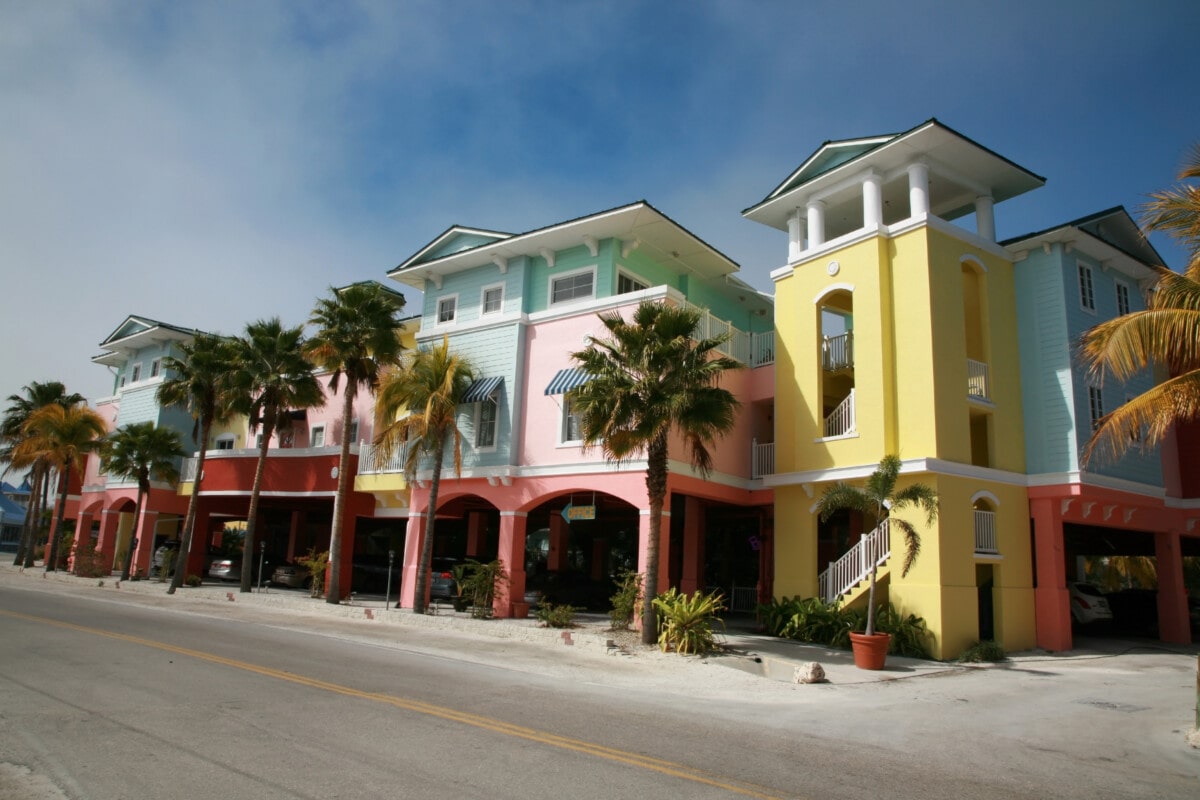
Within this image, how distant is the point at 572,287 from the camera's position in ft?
77.6

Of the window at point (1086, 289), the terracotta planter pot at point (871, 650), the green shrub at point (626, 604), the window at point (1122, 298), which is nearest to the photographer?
the terracotta planter pot at point (871, 650)

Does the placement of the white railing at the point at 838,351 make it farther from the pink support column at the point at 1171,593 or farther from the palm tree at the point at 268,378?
the palm tree at the point at 268,378

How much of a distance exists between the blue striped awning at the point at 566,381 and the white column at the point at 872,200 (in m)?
8.35

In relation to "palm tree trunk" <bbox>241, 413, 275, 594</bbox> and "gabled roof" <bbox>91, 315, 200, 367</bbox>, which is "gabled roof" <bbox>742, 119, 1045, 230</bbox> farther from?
"gabled roof" <bbox>91, 315, 200, 367</bbox>

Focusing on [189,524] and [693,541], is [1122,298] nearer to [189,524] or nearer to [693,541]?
[693,541]

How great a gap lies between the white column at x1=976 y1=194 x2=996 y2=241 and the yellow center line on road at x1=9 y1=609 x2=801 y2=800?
1855cm

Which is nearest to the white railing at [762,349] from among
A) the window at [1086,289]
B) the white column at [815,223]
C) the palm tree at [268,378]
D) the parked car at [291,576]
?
the white column at [815,223]

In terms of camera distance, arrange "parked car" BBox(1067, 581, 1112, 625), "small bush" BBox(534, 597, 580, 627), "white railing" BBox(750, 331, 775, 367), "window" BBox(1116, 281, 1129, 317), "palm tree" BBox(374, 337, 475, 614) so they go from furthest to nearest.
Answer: "white railing" BBox(750, 331, 775, 367), "parked car" BBox(1067, 581, 1112, 625), "window" BBox(1116, 281, 1129, 317), "palm tree" BBox(374, 337, 475, 614), "small bush" BBox(534, 597, 580, 627)

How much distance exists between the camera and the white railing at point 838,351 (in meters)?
21.5

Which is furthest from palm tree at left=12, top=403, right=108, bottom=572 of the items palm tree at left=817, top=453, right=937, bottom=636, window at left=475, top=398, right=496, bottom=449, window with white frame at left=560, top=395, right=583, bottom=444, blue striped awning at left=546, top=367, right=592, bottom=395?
palm tree at left=817, top=453, right=937, bottom=636

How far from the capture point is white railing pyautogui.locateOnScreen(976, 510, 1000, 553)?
19.1 m

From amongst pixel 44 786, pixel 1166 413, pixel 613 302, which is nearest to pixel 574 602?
pixel 613 302

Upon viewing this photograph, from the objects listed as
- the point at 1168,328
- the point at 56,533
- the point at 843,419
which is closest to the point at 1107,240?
the point at 843,419

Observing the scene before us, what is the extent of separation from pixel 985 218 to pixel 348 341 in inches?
744
